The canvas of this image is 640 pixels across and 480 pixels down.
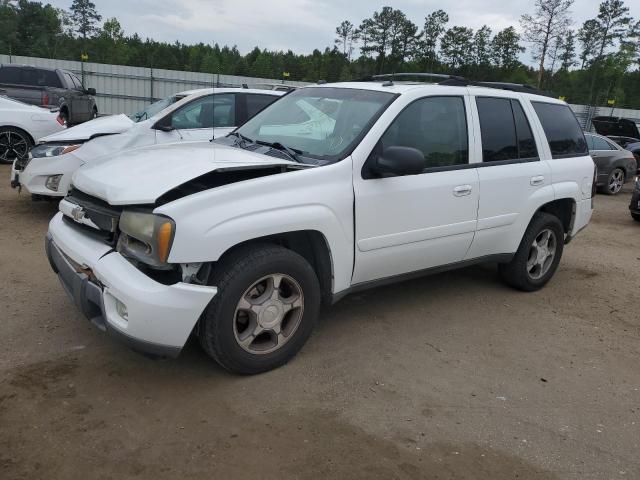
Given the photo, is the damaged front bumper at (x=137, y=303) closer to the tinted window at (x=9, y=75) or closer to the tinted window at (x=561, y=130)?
the tinted window at (x=561, y=130)

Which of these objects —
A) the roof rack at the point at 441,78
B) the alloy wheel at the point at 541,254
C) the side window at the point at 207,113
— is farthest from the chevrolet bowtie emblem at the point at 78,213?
the alloy wheel at the point at 541,254

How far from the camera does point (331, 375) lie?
3621mm

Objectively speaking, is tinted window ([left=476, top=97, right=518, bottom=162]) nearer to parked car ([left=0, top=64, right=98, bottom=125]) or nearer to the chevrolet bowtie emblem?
the chevrolet bowtie emblem

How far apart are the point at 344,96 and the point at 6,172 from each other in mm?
7756

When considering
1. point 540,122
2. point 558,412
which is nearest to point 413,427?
point 558,412

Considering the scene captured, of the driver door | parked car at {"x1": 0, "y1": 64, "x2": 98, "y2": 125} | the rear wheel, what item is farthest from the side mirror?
the rear wheel

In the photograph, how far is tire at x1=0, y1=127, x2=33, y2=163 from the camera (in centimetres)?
1005

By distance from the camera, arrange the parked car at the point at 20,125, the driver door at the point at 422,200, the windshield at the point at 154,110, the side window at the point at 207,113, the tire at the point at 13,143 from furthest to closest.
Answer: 1. the tire at the point at 13,143
2. the parked car at the point at 20,125
3. the windshield at the point at 154,110
4. the side window at the point at 207,113
5. the driver door at the point at 422,200

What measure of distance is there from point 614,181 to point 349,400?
1296 cm

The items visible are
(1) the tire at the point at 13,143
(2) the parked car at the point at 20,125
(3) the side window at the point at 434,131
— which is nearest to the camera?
(3) the side window at the point at 434,131

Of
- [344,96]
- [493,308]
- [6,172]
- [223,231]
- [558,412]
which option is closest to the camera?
[223,231]

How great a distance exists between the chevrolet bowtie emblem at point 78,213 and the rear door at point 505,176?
2.97m

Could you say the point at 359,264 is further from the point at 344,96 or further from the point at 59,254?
the point at 59,254

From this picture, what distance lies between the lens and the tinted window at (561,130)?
17.4 ft
